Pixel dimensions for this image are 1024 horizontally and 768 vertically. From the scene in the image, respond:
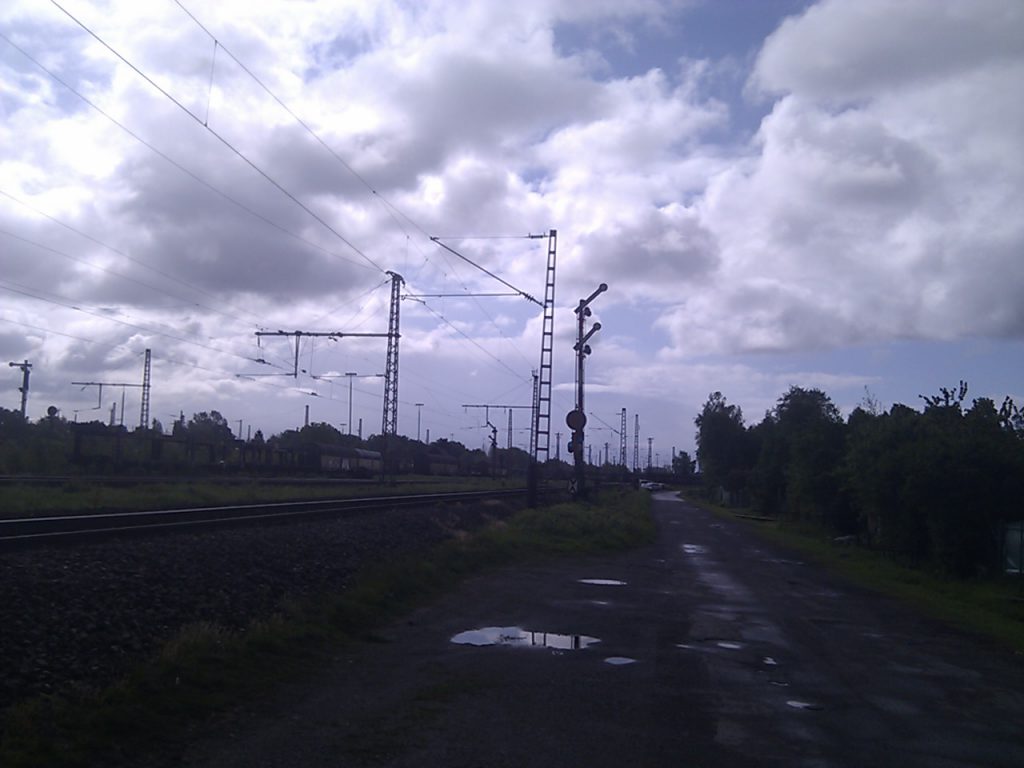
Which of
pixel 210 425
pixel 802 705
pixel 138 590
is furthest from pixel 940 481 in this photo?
pixel 210 425

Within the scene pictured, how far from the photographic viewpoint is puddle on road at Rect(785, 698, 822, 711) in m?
10.6

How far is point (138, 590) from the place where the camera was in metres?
13.3

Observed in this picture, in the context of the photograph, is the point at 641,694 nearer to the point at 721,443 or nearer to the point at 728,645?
the point at 728,645

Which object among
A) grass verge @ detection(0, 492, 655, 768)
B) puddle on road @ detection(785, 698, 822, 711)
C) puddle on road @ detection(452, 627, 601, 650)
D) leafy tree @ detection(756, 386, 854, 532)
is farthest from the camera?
leafy tree @ detection(756, 386, 854, 532)

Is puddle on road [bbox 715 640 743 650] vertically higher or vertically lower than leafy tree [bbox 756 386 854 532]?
lower

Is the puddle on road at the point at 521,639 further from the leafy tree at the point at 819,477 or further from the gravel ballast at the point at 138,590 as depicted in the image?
the leafy tree at the point at 819,477

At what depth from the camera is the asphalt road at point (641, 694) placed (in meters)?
8.65

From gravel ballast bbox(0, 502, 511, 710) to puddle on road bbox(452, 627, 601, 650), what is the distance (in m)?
2.78

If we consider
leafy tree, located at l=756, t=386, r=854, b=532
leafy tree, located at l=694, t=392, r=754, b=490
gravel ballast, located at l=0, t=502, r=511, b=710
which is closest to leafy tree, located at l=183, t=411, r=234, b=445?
leafy tree, located at l=694, t=392, r=754, b=490

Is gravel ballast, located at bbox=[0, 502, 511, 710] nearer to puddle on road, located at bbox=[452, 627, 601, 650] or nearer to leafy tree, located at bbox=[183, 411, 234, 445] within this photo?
puddle on road, located at bbox=[452, 627, 601, 650]

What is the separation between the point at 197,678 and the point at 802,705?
635 cm

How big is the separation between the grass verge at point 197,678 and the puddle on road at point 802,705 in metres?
5.47

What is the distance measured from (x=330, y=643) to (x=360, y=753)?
17.2ft

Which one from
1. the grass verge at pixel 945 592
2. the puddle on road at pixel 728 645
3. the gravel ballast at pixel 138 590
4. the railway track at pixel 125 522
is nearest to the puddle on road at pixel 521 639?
the puddle on road at pixel 728 645
